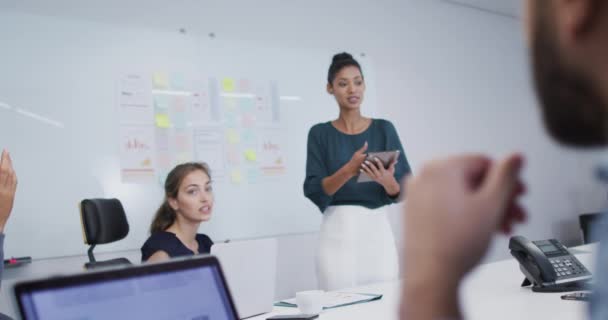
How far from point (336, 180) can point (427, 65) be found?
2.58m

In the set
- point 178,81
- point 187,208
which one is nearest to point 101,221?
point 187,208

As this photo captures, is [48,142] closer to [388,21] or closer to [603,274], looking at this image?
[388,21]

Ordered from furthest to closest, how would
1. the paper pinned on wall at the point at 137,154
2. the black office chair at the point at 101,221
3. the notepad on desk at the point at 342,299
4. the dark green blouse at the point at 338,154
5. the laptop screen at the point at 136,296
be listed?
the paper pinned on wall at the point at 137,154 → the dark green blouse at the point at 338,154 → the black office chair at the point at 101,221 → the notepad on desk at the point at 342,299 → the laptop screen at the point at 136,296

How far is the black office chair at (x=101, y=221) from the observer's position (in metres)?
2.50

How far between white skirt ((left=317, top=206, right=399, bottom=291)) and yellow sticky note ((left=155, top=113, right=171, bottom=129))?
124 cm

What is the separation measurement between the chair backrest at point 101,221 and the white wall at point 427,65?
4.20ft

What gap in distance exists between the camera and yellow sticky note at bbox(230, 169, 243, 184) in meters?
3.80

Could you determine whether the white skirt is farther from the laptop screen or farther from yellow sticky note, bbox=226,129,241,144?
the laptop screen

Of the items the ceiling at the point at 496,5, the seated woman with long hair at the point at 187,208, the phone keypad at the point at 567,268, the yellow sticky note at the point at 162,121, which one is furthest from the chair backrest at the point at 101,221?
the ceiling at the point at 496,5

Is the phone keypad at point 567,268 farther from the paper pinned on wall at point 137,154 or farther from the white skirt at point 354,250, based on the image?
Answer: the paper pinned on wall at point 137,154

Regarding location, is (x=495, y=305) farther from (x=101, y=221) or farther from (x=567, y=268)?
(x=101, y=221)

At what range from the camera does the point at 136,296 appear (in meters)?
0.88

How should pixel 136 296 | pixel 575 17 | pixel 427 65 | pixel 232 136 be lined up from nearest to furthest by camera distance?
pixel 575 17 < pixel 136 296 < pixel 232 136 < pixel 427 65

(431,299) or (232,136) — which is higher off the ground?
(232,136)
